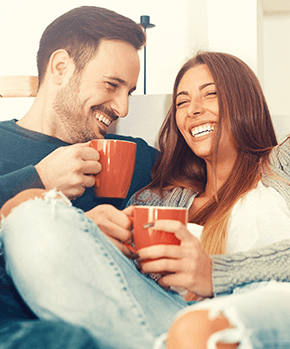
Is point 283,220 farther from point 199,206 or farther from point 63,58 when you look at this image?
point 63,58

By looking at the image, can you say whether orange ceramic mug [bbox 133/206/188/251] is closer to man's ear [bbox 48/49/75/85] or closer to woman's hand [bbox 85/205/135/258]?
woman's hand [bbox 85/205/135/258]

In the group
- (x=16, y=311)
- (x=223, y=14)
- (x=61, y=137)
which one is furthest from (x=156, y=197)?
(x=223, y=14)

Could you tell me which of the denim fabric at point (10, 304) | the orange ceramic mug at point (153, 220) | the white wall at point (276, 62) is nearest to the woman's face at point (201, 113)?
the orange ceramic mug at point (153, 220)

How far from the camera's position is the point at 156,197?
3.94 feet

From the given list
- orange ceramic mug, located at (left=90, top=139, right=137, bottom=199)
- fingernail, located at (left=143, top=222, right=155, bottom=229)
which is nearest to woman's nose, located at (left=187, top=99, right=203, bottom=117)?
orange ceramic mug, located at (left=90, top=139, right=137, bottom=199)

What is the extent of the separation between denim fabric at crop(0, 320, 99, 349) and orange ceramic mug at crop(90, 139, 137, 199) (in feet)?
1.42

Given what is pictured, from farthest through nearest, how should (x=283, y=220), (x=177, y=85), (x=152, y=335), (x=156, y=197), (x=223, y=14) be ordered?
(x=223, y=14) < (x=177, y=85) < (x=156, y=197) < (x=283, y=220) < (x=152, y=335)

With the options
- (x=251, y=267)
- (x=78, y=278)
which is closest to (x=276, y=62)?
(x=251, y=267)

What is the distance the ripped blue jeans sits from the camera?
52cm

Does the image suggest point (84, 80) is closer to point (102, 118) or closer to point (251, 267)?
point (102, 118)

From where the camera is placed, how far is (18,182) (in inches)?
33.2

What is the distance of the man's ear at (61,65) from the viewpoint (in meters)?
1.27

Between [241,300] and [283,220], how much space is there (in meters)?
0.47

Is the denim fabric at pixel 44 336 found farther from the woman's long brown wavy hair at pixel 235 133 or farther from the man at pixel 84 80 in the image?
the man at pixel 84 80
